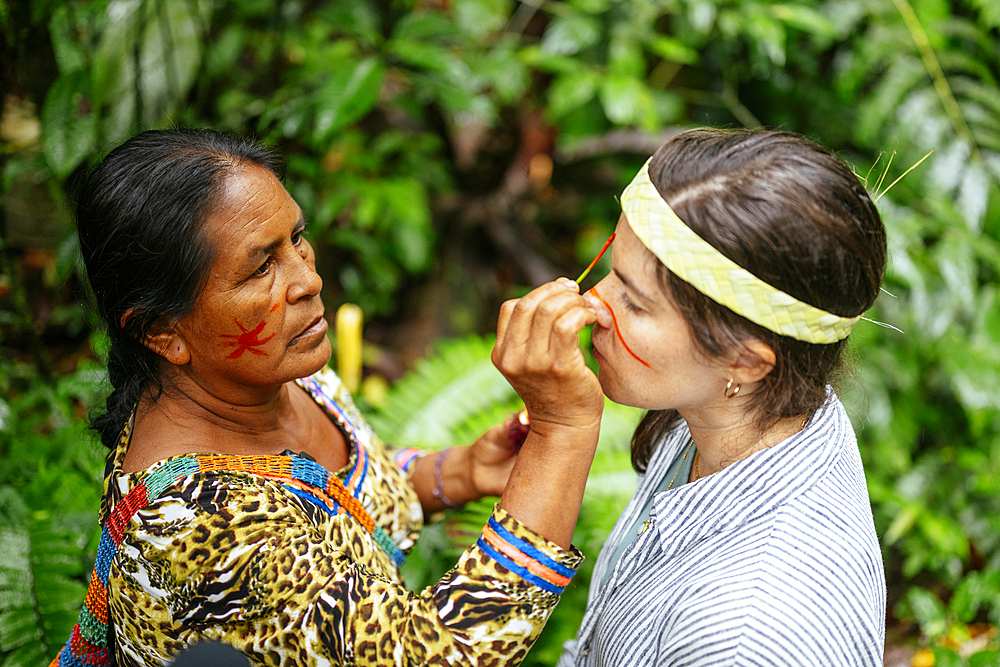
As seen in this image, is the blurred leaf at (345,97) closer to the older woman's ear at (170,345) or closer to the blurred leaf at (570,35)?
the blurred leaf at (570,35)

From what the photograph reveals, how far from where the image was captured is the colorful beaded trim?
4.15ft

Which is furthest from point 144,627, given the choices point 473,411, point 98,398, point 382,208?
point 382,208

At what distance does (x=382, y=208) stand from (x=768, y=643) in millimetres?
3297

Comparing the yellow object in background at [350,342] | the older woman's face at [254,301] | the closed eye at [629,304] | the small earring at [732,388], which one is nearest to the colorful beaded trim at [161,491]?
the older woman's face at [254,301]

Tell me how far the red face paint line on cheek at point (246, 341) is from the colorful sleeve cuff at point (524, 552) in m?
0.56

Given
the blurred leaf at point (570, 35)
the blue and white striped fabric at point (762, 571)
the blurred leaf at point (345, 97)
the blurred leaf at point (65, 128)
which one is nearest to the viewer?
the blue and white striped fabric at point (762, 571)

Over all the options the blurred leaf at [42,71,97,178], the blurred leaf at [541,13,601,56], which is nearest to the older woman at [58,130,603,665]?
the blurred leaf at [42,71,97,178]

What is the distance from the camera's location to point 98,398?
1836mm

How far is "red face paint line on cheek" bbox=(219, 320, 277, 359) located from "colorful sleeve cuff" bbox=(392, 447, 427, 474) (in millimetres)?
767

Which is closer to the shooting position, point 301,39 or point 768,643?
point 768,643

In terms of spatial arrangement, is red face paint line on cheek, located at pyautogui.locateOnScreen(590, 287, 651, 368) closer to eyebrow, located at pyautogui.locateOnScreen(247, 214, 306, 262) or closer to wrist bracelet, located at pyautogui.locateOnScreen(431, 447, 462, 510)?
eyebrow, located at pyautogui.locateOnScreen(247, 214, 306, 262)

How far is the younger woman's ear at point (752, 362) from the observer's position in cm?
123

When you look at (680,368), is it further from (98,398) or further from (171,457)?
(98,398)

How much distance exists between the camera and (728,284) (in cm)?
118
